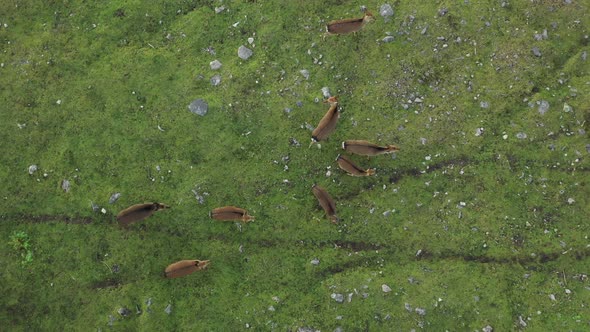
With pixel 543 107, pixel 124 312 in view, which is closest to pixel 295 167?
pixel 124 312

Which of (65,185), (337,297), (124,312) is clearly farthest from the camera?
(65,185)

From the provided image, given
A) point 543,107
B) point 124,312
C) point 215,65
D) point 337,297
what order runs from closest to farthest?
point 337,297 < point 124,312 < point 543,107 < point 215,65

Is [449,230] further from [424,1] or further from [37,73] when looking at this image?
[37,73]

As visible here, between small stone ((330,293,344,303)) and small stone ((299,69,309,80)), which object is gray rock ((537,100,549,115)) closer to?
small stone ((299,69,309,80))

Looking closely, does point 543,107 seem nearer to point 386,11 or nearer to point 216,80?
point 386,11

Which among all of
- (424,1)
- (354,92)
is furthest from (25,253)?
(424,1)

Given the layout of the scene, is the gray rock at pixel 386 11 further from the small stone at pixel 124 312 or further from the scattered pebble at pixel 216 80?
the small stone at pixel 124 312
